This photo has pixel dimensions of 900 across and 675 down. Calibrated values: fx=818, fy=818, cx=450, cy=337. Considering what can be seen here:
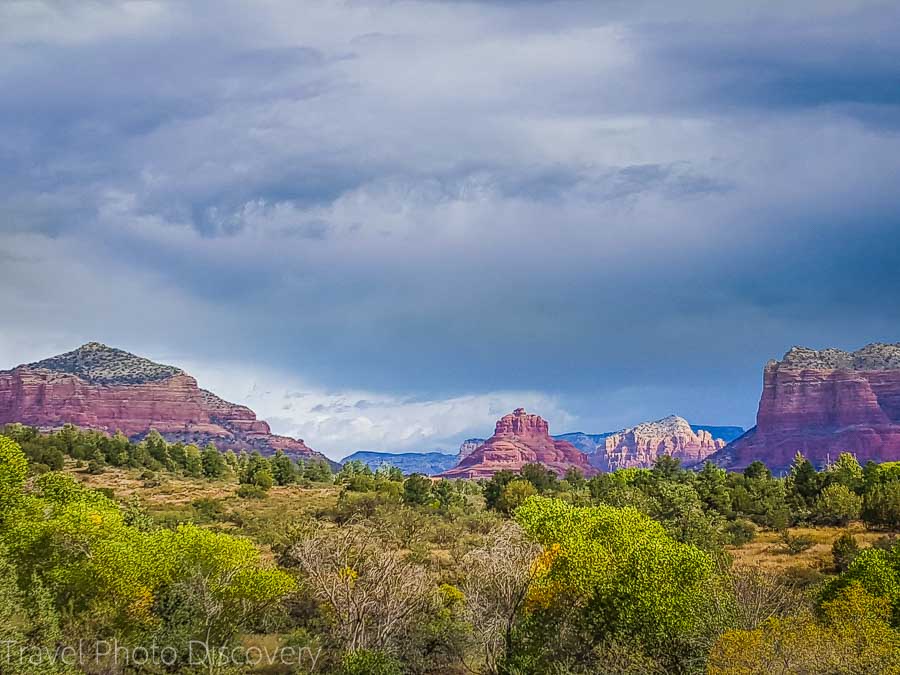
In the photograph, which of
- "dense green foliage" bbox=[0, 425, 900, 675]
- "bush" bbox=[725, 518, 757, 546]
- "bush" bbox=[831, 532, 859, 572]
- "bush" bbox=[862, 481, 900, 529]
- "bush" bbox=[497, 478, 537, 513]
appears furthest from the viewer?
"bush" bbox=[497, 478, 537, 513]

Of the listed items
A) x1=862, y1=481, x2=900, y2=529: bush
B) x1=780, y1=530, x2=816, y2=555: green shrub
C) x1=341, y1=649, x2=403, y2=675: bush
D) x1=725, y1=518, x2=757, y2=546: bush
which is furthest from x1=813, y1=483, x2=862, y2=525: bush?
x1=341, y1=649, x2=403, y2=675: bush

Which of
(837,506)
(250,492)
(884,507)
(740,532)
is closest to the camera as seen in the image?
(884,507)

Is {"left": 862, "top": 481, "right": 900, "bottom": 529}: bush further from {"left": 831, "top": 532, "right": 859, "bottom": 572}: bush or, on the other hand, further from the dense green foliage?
the dense green foliage

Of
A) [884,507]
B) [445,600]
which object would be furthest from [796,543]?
[445,600]

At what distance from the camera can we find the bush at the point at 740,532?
6894cm

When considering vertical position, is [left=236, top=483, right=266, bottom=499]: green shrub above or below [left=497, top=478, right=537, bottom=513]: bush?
above

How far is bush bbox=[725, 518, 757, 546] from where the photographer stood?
68938 mm

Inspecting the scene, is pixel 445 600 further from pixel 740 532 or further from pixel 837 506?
pixel 837 506

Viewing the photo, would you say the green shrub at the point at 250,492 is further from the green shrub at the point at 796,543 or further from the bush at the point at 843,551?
the bush at the point at 843,551

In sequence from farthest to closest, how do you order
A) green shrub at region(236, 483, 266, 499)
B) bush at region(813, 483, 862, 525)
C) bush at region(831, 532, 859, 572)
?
1. green shrub at region(236, 483, 266, 499)
2. bush at region(813, 483, 862, 525)
3. bush at region(831, 532, 859, 572)

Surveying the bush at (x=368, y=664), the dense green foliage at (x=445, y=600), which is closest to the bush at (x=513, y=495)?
the dense green foliage at (x=445, y=600)

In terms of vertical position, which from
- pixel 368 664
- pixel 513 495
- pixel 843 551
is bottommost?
pixel 368 664

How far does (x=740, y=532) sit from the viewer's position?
70688 millimetres

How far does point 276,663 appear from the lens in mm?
38781
